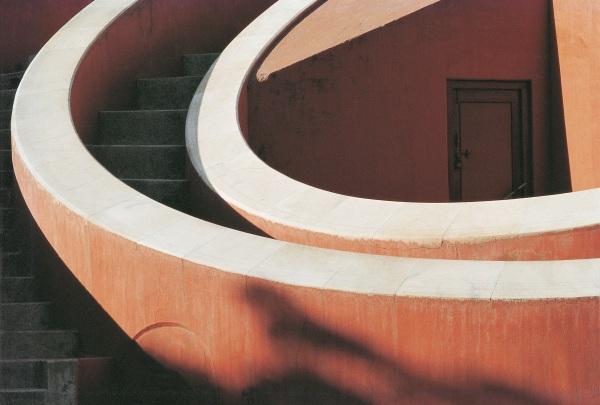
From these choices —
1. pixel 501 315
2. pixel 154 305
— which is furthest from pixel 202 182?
pixel 501 315

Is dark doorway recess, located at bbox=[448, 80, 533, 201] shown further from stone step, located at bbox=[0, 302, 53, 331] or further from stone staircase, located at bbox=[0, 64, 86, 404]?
stone step, located at bbox=[0, 302, 53, 331]

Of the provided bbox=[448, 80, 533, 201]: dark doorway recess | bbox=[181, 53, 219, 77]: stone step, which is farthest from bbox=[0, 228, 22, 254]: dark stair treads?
bbox=[448, 80, 533, 201]: dark doorway recess

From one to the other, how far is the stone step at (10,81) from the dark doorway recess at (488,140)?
4028 millimetres

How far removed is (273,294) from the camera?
3.85m

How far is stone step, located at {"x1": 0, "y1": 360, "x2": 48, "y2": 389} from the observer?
14.6 ft

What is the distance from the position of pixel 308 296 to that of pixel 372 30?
13.7 feet

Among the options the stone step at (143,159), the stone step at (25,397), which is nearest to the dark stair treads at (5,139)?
the stone step at (143,159)


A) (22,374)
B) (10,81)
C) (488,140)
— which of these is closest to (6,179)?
(10,81)

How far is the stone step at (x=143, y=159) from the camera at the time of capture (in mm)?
6273

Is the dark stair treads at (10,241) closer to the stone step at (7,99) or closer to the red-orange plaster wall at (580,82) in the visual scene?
the stone step at (7,99)

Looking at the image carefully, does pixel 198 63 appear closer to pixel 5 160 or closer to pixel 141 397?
pixel 5 160

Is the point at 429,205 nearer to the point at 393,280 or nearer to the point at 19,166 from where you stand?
the point at 393,280

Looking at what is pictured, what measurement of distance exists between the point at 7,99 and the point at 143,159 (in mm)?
1936

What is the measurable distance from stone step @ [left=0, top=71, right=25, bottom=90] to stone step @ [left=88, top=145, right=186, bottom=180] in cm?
202
